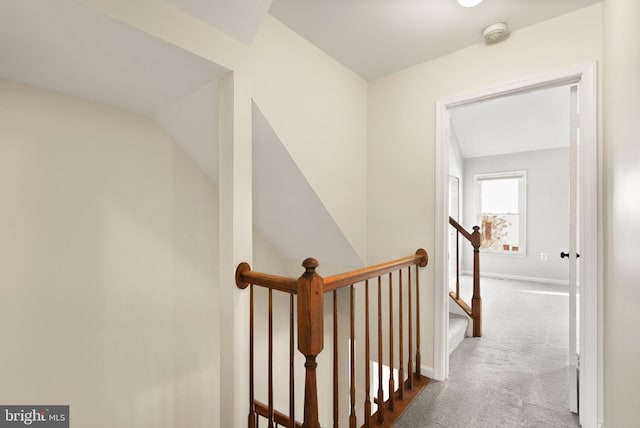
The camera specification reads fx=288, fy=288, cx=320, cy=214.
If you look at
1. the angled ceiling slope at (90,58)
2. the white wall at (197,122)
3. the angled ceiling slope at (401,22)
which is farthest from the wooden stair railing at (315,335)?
the angled ceiling slope at (401,22)

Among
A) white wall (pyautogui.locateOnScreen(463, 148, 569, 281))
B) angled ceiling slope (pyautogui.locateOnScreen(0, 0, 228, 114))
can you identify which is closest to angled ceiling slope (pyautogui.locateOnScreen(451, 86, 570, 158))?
white wall (pyautogui.locateOnScreen(463, 148, 569, 281))

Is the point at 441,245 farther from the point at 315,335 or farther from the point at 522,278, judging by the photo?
the point at 522,278

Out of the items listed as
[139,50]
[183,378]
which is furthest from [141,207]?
[183,378]

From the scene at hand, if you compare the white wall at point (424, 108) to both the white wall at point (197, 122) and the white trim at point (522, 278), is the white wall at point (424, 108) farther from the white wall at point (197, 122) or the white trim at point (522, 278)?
the white trim at point (522, 278)

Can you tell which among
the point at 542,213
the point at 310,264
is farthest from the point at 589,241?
the point at 542,213

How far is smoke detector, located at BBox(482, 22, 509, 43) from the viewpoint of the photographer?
1.77m

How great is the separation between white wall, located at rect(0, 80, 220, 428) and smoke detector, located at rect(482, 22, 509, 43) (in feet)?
7.26

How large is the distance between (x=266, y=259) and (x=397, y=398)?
1.57 m

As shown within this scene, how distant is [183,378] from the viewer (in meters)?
2.17

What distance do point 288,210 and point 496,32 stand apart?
1.83 m

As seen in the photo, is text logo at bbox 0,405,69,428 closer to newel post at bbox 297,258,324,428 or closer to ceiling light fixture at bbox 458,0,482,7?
newel post at bbox 297,258,324,428

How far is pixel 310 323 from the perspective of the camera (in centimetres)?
121

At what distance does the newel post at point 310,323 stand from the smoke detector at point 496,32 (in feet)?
5.98

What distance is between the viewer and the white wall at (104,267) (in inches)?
59.3
